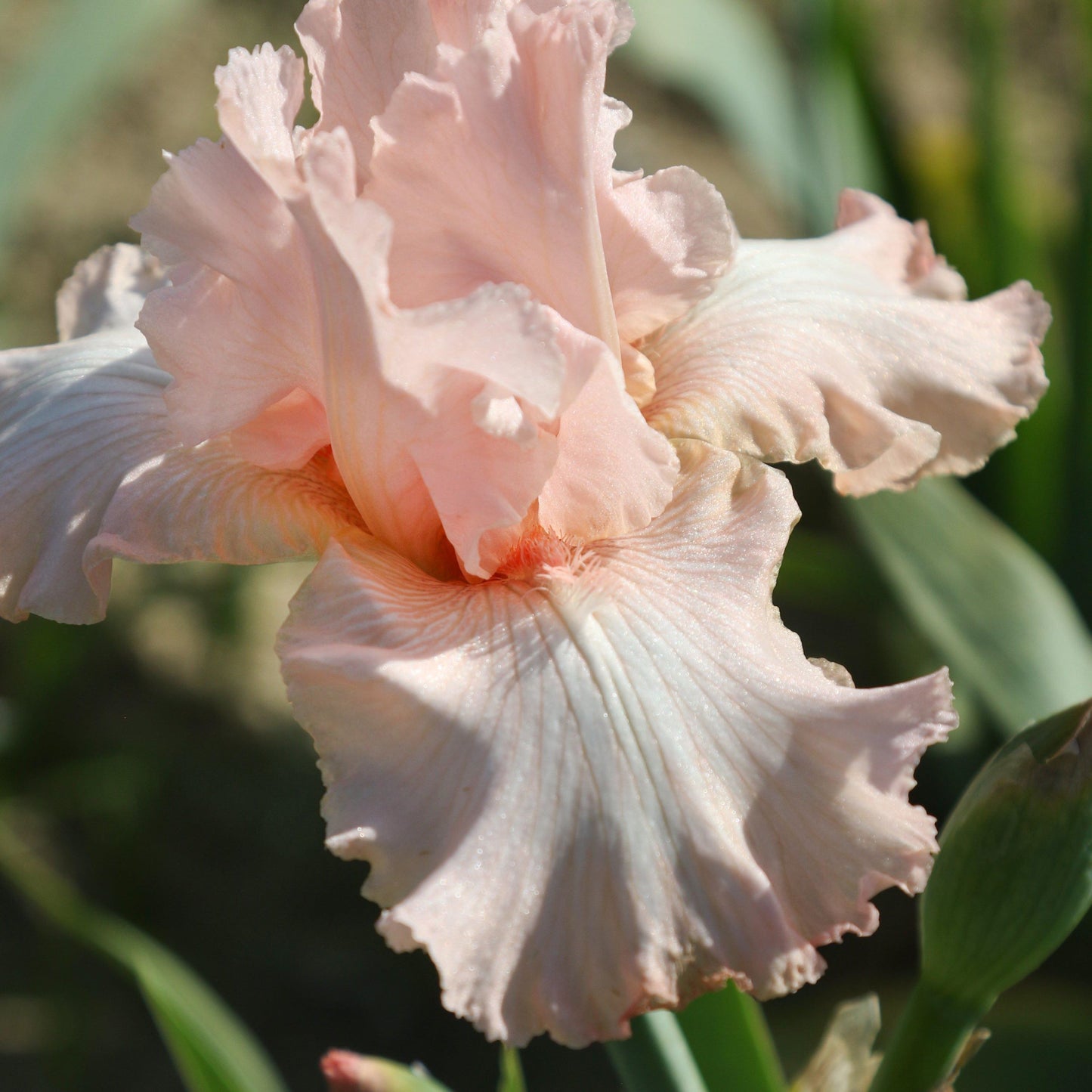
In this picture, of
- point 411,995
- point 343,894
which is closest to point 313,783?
point 343,894

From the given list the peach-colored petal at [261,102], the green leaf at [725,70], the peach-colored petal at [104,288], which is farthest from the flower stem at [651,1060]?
the green leaf at [725,70]

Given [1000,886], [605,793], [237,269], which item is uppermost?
[237,269]

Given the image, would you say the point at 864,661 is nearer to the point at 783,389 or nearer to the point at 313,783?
the point at 313,783

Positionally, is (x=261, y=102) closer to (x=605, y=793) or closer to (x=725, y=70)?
(x=605, y=793)

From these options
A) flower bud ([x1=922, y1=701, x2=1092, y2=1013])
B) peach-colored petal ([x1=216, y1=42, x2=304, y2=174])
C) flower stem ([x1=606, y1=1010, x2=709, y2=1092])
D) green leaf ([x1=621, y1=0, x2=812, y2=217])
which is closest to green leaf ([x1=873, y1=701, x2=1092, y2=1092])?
flower bud ([x1=922, y1=701, x2=1092, y2=1013])

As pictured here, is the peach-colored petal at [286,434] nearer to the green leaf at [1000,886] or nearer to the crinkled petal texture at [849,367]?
the crinkled petal texture at [849,367]

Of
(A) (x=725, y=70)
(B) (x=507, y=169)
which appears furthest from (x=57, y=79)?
(B) (x=507, y=169)
